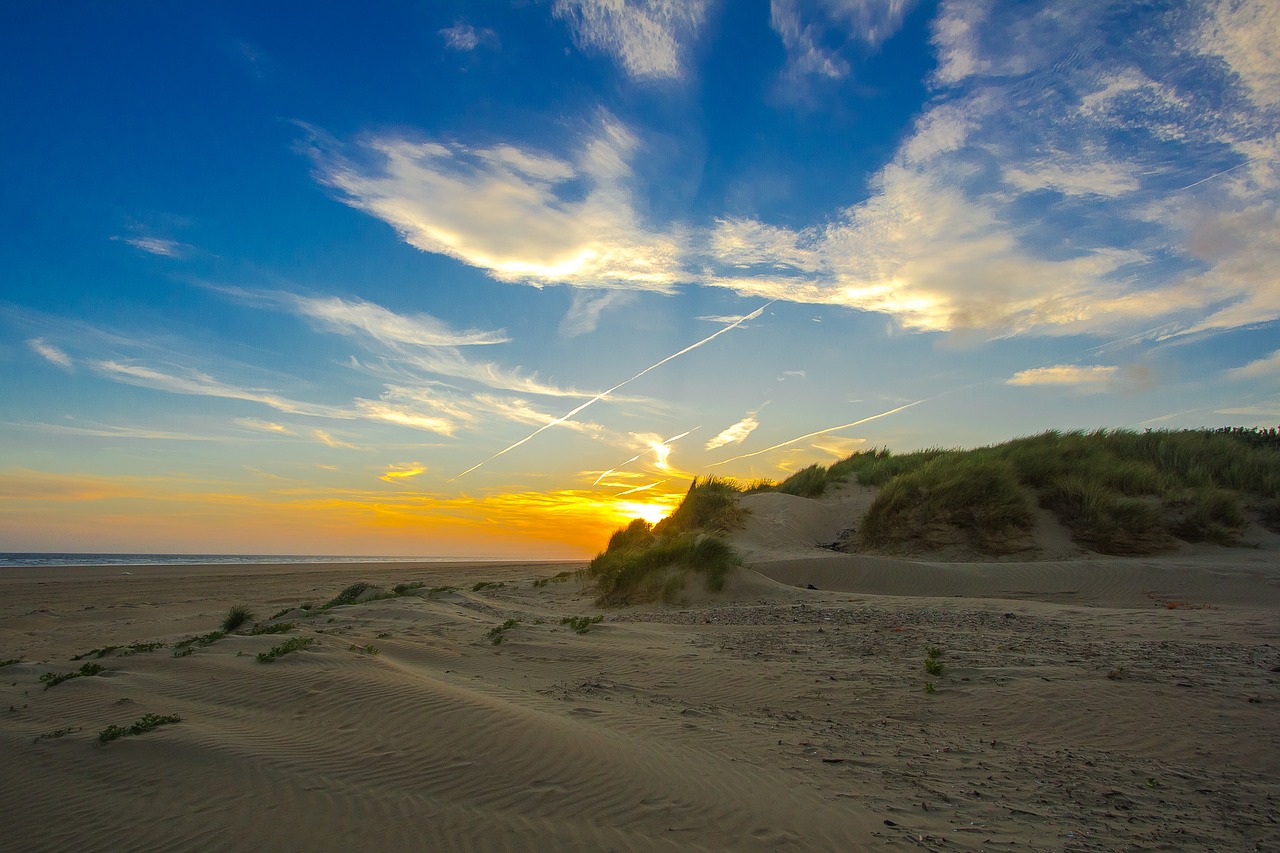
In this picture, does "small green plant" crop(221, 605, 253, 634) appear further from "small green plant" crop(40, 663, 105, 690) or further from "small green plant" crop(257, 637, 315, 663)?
"small green plant" crop(257, 637, 315, 663)

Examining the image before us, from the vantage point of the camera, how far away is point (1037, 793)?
12.0 ft

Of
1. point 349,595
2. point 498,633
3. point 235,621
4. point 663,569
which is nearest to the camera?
point 498,633

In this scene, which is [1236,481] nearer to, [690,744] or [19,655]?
[690,744]

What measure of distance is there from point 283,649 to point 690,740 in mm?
4979

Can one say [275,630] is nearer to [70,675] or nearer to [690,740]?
[70,675]

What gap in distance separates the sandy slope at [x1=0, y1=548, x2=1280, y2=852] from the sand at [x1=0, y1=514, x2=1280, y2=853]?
2 cm

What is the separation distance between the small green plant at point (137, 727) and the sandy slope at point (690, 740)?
98 mm

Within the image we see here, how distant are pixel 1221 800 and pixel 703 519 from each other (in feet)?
51.0

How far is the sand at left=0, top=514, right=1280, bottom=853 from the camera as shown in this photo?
3488 millimetres

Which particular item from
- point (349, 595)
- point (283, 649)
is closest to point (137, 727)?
point (283, 649)

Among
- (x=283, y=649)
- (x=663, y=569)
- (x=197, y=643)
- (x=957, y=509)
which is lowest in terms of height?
(x=197, y=643)

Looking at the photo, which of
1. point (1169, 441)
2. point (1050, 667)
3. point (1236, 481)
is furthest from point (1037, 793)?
point (1169, 441)

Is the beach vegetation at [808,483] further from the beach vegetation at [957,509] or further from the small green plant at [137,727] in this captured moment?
the small green plant at [137,727]

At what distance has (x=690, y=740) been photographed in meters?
4.84
